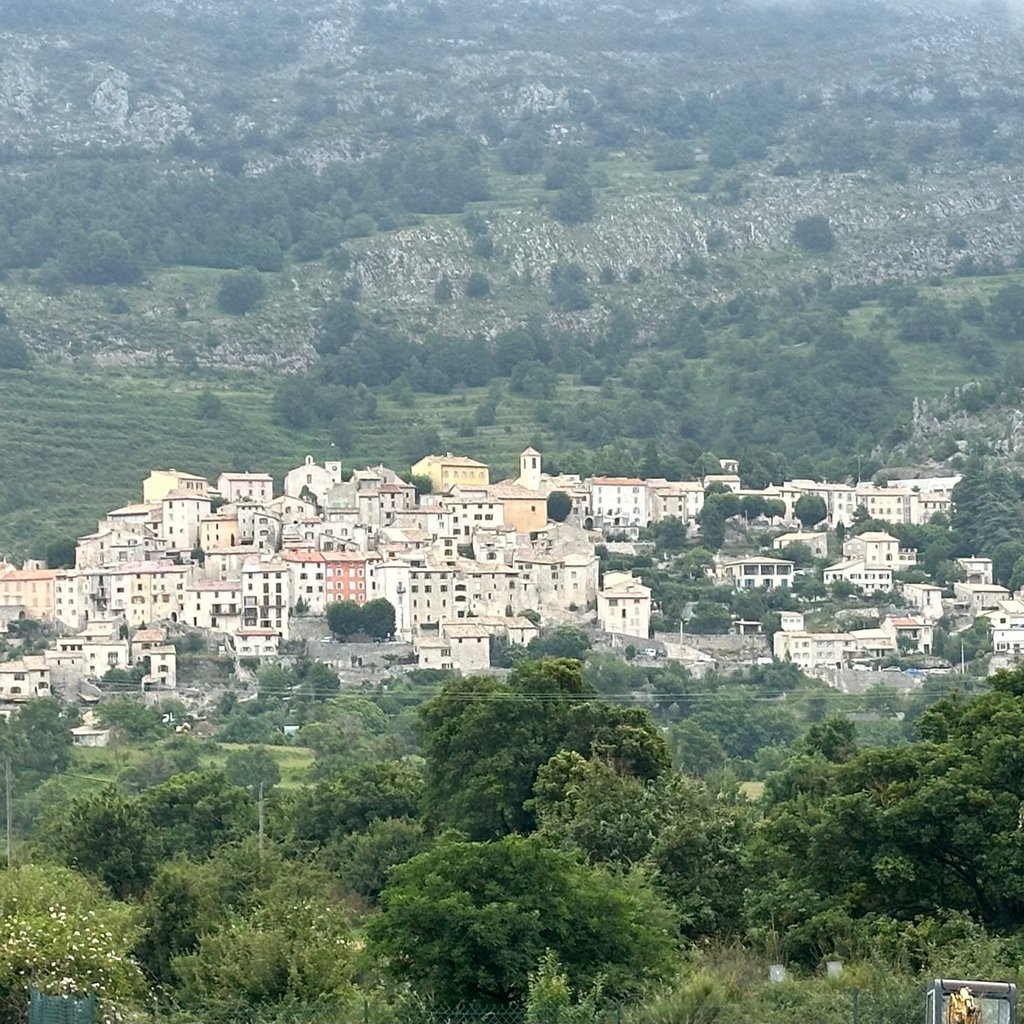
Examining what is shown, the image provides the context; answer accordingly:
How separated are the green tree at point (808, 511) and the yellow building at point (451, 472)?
11136 mm

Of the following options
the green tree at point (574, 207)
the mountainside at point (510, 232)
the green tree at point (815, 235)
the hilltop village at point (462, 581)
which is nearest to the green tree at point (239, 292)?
the mountainside at point (510, 232)

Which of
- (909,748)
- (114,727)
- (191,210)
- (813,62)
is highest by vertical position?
(813,62)

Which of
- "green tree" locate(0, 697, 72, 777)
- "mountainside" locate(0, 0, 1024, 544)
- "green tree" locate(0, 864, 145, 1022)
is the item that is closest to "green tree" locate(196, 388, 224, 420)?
"mountainside" locate(0, 0, 1024, 544)

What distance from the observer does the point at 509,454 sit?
110m

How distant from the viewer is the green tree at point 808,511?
326 feet

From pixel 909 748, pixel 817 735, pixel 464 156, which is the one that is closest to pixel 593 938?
pixel 909 748

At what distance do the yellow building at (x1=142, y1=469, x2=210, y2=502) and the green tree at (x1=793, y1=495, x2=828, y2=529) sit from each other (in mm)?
20873

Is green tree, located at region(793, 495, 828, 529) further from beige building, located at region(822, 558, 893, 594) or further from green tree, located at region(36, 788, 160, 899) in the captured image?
green tree, located at region(36, 788, 160, 899)

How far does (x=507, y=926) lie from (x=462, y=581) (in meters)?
61.7

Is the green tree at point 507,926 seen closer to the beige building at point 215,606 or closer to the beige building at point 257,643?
the beige building at point 257,643

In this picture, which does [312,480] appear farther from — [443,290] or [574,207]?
[574,207]

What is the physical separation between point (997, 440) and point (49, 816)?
2826 inches

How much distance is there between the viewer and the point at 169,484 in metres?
95.5

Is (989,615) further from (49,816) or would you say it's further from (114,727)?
(49,816)
